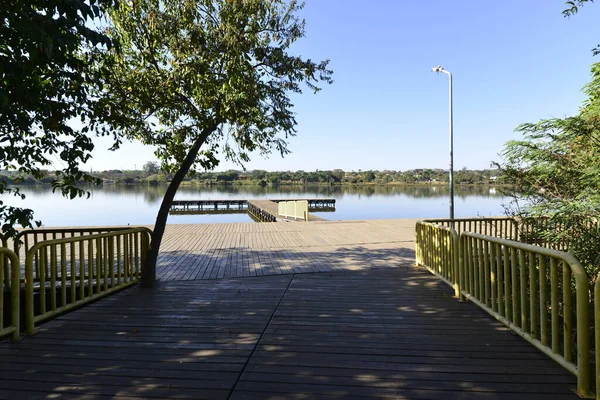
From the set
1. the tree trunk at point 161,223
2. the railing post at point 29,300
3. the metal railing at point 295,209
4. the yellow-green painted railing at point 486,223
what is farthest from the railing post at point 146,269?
the metal railing at point 295,209

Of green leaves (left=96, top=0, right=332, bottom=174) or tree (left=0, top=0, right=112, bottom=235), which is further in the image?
green leaves (left=96, top=0, right=332, bottom=174)

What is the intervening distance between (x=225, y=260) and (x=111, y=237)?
2.95 metres

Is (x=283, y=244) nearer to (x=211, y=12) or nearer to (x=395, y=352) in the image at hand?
(x=211, y=12)

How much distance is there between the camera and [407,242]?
9.74 metres

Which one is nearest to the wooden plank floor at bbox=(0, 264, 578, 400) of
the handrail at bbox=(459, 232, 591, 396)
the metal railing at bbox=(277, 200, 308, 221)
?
the handrail at bbox=(459, 232, 591, 396)

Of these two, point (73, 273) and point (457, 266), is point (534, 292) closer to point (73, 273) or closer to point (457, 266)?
point (457, 266)

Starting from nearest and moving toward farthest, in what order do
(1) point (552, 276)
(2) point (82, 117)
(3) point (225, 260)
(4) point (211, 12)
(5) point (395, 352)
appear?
(1) point (552, 276) → (5) point (395, 352) → (2) point (82, 117) → (4) point (211, 12) → (3) point (225, 260)

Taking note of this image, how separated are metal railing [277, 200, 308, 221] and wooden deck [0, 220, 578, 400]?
1228cm

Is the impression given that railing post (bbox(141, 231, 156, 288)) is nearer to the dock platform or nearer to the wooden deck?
the wooden deck

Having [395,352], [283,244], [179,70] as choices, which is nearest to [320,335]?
[395,352]

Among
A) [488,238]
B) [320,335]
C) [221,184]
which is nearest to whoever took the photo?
[320,335]

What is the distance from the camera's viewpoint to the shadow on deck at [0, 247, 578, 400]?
247 centimetres

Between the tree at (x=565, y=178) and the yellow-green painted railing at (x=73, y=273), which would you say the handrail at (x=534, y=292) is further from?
the yellow-green painted railing at (x=73, y=273)

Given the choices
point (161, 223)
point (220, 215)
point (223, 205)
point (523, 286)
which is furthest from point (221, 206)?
point (523, 286)
